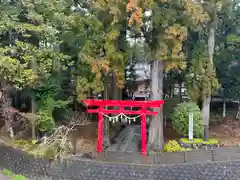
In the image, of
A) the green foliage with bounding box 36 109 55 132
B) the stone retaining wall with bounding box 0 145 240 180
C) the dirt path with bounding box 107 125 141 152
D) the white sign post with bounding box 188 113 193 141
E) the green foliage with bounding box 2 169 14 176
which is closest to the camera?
the stone retaining wall with bounding box 0 145 240 180

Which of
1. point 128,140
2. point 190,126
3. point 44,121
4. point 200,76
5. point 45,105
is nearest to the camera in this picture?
point 190,126

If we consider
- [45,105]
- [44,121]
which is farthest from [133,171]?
[45,105]

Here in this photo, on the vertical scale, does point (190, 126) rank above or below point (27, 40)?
below

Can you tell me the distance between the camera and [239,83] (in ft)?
57.4

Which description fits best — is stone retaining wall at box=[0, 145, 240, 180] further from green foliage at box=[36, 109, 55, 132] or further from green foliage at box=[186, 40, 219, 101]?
green foliage at box=[186, 40, 219, 101]

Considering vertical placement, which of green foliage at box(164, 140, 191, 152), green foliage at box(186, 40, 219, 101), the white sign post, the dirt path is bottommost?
the dirt path

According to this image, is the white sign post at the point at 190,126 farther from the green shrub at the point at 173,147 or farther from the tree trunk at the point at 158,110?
the tree trunk at the point at 158,110

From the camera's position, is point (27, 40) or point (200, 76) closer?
point (27, 40)

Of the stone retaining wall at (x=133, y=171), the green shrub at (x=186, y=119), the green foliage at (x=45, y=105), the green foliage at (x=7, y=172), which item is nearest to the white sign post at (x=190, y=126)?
the green shrub at (x=186, y=119)

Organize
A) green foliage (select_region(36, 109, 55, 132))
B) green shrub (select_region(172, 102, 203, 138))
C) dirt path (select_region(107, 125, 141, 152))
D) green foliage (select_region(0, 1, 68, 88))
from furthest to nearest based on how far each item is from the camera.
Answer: dirt path (select_region(107, 125, 141, 152)) < green shrub (select_region(172, 102, 203, 138)) < green foliage (select_region(36, 109, 55, 132)) < green foliage (select_region(0, 1, 68, 88))

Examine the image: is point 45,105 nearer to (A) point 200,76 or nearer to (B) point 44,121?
(B) point 44,121

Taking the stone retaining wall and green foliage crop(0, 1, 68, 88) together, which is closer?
the stone retaining wall

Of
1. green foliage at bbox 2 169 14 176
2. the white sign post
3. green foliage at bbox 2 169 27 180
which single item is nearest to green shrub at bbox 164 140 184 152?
the white sign post

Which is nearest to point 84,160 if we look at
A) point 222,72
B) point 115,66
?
point 115,66
